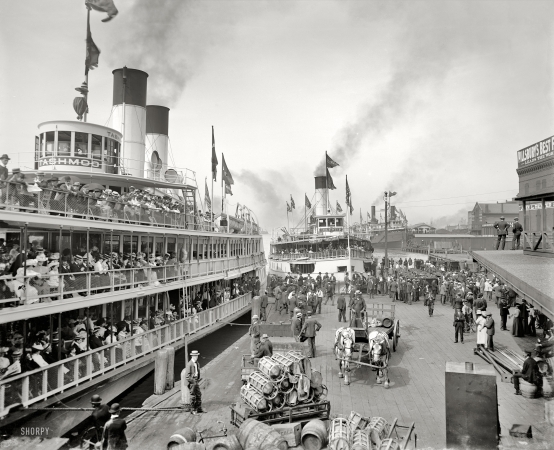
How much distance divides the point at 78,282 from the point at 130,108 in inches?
561

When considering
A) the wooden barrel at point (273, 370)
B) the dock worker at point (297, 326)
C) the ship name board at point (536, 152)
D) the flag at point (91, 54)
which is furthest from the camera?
the ship name board at point (536, 152)

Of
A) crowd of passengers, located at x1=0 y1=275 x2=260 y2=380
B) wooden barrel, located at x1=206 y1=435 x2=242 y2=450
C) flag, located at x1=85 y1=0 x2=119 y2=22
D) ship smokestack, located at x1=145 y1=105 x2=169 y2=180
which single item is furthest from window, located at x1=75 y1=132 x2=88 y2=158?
A: wooden barrel, located at x1=206 y1=435 x2=242 y2=450

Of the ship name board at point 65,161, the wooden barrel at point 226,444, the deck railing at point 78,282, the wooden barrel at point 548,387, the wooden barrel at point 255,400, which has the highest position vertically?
the ship name board at point 65,161

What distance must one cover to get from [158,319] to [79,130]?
26.5 feet

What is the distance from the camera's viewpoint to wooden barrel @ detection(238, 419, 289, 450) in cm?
694

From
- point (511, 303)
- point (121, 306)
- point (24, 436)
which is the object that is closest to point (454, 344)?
point (511, 303)

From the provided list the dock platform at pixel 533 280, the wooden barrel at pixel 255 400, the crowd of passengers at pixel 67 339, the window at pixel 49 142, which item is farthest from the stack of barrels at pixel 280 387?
the window at pixel 49 142

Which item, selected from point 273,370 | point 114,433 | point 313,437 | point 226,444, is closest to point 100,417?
point 114,433

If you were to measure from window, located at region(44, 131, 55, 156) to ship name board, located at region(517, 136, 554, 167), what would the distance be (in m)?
49.0

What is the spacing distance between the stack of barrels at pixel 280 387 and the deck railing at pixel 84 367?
4533mm

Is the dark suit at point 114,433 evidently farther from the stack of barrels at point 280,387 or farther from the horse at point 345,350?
the horse at point 345,350

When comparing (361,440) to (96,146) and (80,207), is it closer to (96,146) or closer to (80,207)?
(80,207)

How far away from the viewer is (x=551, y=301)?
707cm

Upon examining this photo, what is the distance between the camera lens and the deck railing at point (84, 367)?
348 inches
